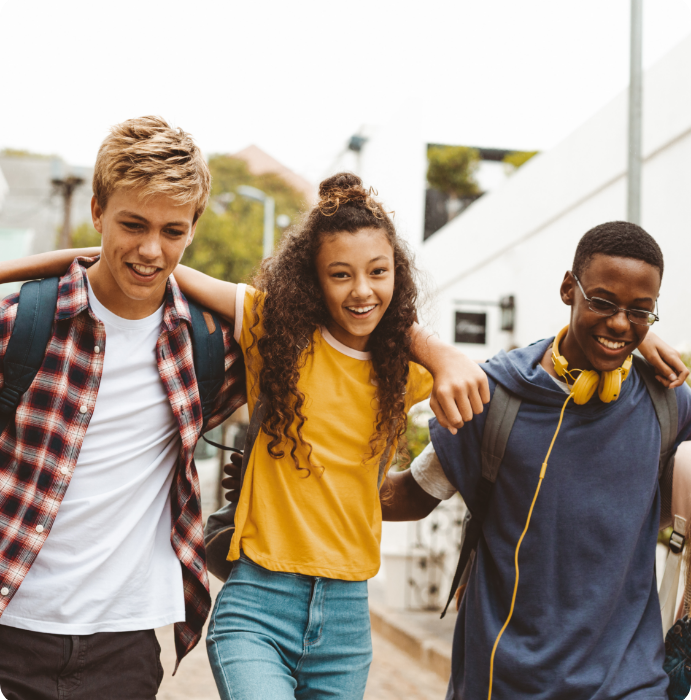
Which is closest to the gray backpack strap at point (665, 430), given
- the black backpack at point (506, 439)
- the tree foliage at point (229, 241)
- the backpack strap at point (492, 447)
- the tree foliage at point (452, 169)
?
the black backpack at point (506, 439)

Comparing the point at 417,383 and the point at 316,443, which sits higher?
the point at 417,383

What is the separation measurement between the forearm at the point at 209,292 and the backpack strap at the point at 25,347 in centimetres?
46

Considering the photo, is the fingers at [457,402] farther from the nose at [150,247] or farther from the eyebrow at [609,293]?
the nose at [150,247]

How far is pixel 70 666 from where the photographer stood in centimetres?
235

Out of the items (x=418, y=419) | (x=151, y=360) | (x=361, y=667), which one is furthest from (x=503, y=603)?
(x=418, y=419)

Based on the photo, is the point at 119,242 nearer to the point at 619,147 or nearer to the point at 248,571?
the point at 248,571

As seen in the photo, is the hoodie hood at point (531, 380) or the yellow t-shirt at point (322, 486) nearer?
the yellow t-shirt at point (322, 486)

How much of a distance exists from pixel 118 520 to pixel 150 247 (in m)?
0.80

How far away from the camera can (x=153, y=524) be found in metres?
2.54

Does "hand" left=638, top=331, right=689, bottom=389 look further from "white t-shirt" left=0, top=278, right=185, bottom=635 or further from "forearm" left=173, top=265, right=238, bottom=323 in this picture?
"white t-shirt" left=0, top=278, right=185, bottom=635

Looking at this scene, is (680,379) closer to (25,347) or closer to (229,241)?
(25,347)

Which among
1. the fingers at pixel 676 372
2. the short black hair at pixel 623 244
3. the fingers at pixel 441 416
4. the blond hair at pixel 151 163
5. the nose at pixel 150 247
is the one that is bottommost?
the fingers at pixel 441 416

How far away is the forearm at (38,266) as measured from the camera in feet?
8.44

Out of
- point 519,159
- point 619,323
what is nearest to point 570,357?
point 619,323
